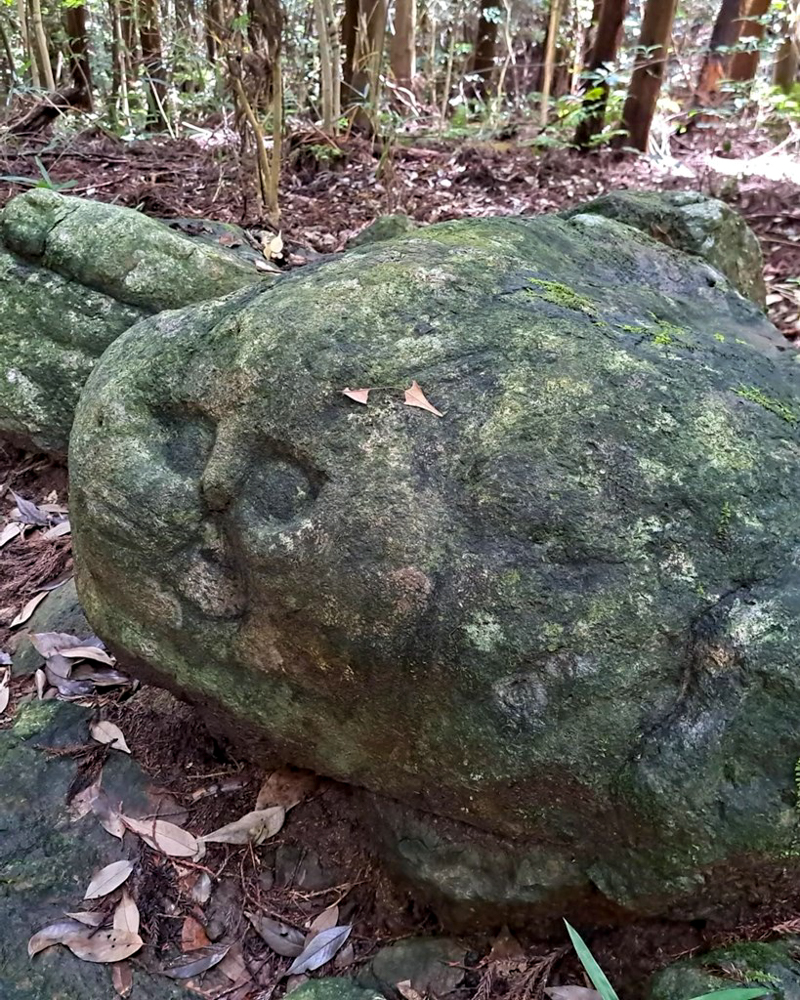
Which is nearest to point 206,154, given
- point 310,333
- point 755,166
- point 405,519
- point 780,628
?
point 755,166

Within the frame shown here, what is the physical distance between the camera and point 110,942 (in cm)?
195

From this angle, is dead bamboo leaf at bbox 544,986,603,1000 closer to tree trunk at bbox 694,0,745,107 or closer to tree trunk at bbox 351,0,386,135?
tree trunk at bbox 351,0,386,135

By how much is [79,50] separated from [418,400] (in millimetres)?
8542

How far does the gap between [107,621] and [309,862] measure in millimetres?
805

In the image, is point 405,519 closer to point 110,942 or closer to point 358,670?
point 358,670

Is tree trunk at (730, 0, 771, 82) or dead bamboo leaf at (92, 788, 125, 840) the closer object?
dead bamboo leaf at (92, 788, 125, 840)

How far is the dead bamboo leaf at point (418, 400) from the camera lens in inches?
65.5

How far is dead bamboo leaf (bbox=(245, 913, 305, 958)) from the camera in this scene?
194cm

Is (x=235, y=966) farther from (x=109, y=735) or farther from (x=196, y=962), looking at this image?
(x=109, y=735)

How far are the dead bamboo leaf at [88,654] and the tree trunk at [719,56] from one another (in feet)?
29.7

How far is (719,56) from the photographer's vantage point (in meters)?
9.67

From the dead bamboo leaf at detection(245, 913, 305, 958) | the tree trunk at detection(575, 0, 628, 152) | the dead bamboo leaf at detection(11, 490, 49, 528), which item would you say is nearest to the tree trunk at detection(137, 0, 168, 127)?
the tree trunk at detection(575, 0, 628, 152)

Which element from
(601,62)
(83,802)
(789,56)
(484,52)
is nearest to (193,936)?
(83,802)

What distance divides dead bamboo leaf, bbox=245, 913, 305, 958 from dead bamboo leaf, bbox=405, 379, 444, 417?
4.31 feet
